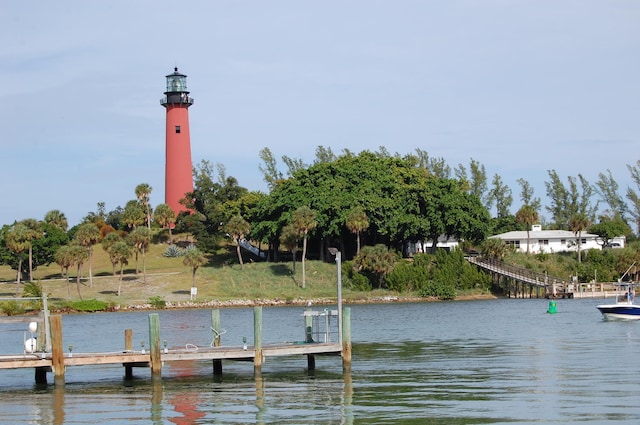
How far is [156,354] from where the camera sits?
3694cm

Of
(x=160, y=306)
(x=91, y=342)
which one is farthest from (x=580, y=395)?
(x=160, y=306)

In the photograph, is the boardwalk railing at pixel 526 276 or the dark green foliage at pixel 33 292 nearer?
the dark green foliage at pixel 33 292

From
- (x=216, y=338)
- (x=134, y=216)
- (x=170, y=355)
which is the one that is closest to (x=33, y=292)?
(x=134, y=216)

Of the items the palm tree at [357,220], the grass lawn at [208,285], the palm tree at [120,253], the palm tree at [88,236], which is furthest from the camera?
the palm tree at [88,236]

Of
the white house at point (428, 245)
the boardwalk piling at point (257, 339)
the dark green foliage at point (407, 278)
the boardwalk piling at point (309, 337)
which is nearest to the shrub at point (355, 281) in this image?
the dark green foliage at point (407, 278)

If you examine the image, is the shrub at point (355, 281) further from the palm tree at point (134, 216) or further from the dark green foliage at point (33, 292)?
the palm tree at point (134, 216)

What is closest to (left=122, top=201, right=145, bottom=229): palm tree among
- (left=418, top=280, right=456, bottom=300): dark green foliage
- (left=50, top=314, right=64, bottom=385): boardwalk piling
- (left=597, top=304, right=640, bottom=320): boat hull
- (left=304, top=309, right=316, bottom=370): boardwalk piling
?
(left=418, top=280, right=456, bottom=300): dark green foliage

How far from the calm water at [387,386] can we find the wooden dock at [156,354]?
0.77 meters

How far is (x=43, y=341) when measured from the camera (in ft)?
124

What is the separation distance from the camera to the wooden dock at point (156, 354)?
36.3 meters

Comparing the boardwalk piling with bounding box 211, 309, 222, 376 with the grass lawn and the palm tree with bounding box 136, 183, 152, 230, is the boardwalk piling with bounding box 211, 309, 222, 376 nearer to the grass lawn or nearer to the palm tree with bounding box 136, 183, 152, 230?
the grass lawn

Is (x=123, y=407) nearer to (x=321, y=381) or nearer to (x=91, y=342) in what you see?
(x=321, y=381)

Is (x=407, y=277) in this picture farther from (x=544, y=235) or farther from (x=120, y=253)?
(x=120, y=253)

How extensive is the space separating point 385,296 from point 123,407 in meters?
Result: 67.8
